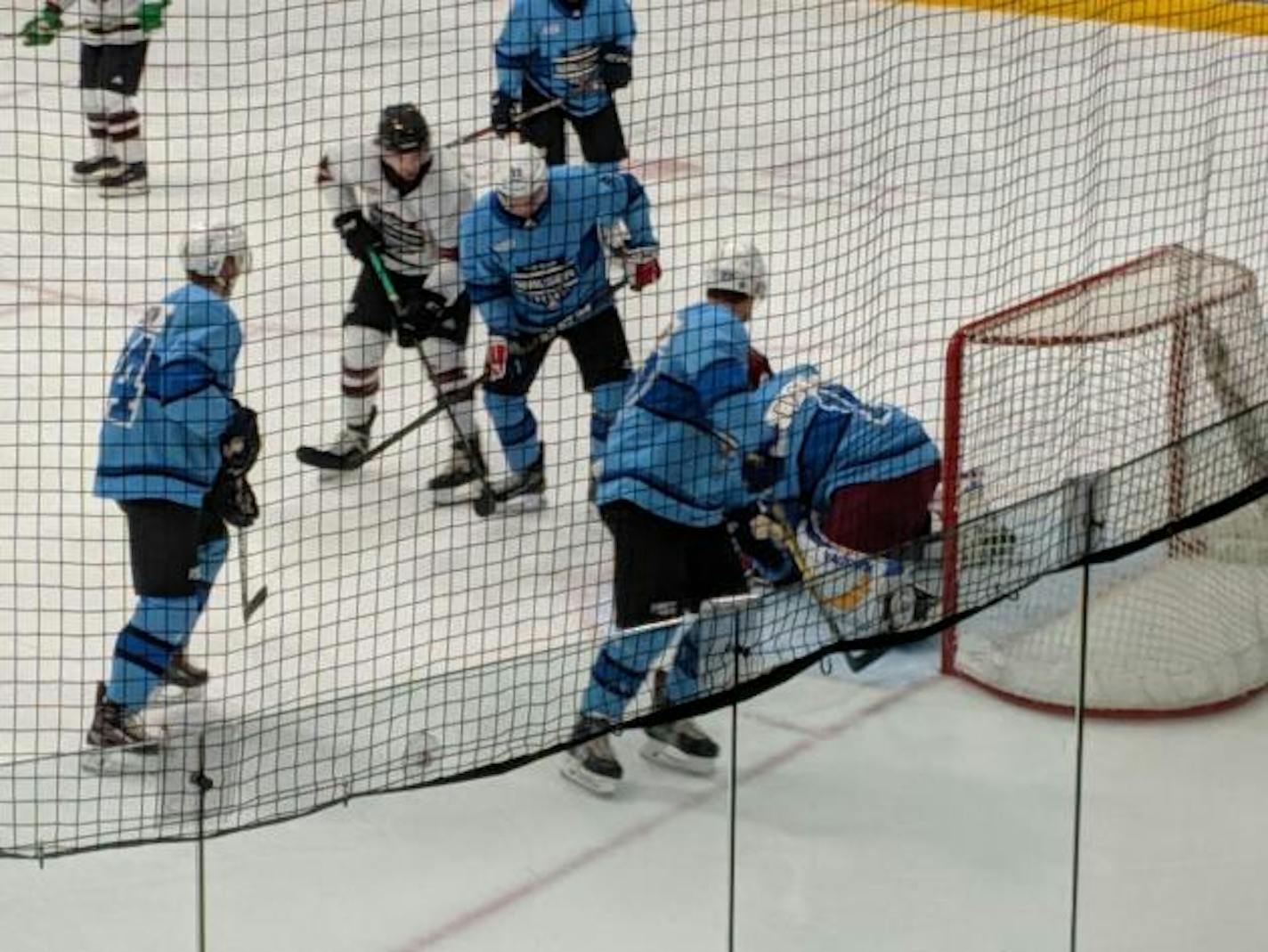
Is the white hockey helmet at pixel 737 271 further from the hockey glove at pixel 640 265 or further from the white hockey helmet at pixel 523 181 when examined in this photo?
the hockey glove at pixel 640 265

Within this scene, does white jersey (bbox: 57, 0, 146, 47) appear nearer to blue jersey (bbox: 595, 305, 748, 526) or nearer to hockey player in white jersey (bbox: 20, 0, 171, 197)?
hockey player in white jersey (bbox: 20, 0, 171, 197)

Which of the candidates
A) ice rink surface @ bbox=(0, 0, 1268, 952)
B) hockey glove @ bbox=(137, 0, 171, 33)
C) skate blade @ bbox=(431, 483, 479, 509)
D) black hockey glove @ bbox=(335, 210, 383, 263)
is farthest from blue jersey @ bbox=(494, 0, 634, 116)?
hockey glove @ bbox=(137, 0, 171, 33)

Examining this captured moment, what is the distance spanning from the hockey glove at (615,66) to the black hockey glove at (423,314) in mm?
935

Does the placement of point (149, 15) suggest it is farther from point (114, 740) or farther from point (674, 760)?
point (674, 760)

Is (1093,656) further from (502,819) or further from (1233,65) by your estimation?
(1233,65)

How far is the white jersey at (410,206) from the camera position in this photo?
232 inches

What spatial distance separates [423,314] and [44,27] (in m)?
2.34

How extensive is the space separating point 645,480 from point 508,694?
2.21 feet

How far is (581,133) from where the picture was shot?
6793 mm

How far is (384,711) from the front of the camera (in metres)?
4.04

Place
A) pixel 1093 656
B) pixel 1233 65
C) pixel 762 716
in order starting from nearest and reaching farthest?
pixel 762 716, pixel 1093 656, pixel 1233 65

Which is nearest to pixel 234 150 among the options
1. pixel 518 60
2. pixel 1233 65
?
pixel 518 60

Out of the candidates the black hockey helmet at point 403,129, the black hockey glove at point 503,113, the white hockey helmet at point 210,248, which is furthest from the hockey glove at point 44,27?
the white hockey helmet at point 210,248

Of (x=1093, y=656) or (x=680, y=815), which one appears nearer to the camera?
(x=680, y=815)
